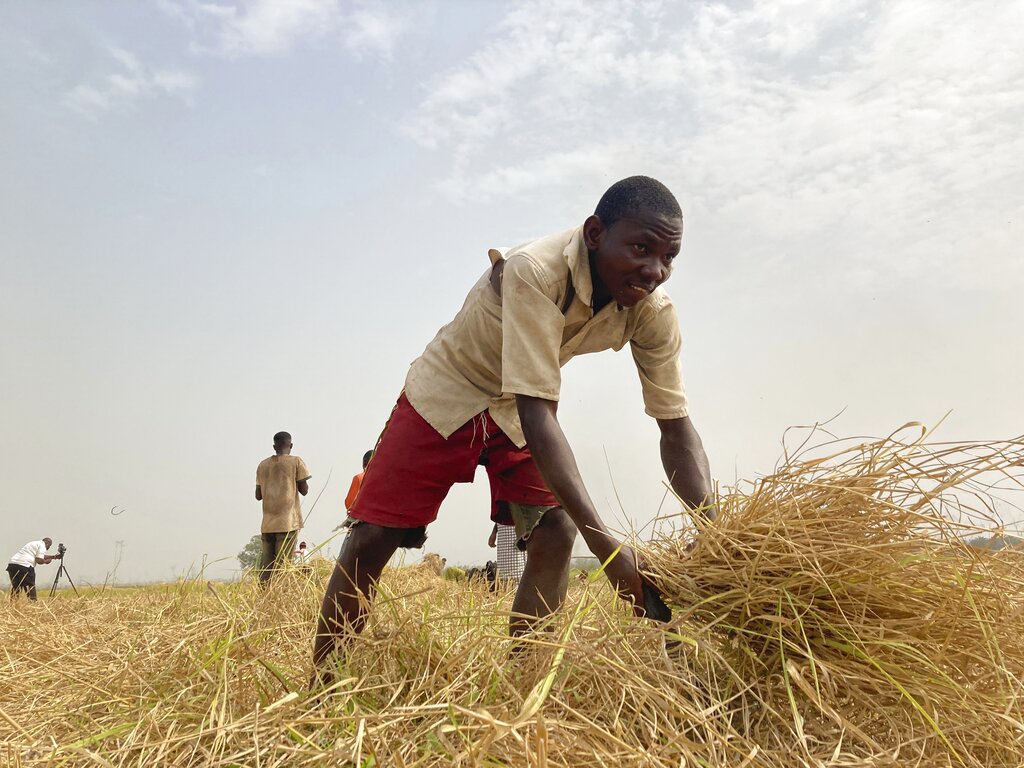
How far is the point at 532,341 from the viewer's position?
197 cm

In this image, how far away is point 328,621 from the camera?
2.22 metres

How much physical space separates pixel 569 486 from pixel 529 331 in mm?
410

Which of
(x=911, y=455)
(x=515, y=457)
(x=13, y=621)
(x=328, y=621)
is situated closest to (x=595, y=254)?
(x=515, y=457)

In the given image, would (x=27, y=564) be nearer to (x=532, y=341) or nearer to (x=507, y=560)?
(x=507, y=560)

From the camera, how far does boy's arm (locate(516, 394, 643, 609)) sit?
5.67 feet

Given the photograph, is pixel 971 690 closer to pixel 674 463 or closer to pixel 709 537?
pixel 709 537

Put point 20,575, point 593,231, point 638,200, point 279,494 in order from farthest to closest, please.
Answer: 1. point 20,575
2. point 279,494
3. point 593,231
4. point 638,200

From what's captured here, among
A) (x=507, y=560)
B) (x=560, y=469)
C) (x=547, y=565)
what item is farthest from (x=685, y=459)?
(x=507, y=560)

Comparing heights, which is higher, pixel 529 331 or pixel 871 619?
pixel 529 331

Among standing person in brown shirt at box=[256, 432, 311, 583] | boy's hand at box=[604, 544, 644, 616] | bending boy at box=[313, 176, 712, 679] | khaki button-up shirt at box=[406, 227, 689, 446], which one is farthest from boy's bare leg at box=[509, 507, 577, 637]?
standing person in brown shirt at box=[256, 432, 311, 583]

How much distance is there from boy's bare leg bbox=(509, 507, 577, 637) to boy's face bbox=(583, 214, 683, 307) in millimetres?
686

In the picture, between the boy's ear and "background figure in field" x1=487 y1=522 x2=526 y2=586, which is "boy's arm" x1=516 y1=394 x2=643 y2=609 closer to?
the boy's ear

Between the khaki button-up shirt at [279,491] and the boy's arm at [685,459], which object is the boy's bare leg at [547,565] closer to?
the boy's arm at [685,459]

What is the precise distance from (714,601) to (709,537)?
0.13 metres
